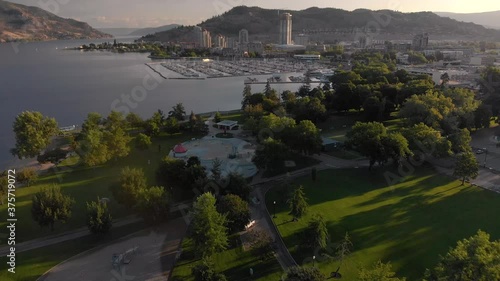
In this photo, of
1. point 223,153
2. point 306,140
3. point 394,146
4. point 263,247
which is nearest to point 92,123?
point 223,153

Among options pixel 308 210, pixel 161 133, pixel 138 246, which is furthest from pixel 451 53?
pixel 138 246

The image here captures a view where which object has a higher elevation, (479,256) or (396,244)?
(479,256)

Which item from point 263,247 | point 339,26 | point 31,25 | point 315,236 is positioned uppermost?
point 339,26

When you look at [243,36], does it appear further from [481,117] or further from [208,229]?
[208,229]

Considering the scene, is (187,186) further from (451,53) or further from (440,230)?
(451,53)

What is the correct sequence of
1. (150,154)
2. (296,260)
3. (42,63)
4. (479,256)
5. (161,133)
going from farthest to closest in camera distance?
(42,63), (161,133), (150,154), (296,260), (479,256)

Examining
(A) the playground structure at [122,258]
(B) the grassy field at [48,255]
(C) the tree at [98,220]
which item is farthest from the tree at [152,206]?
(A) the playground structure at [122,258]

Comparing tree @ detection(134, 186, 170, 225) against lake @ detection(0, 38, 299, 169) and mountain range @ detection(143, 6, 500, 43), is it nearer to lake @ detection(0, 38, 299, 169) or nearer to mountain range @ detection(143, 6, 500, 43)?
lake @ detection(0, 38, 299, 169)
